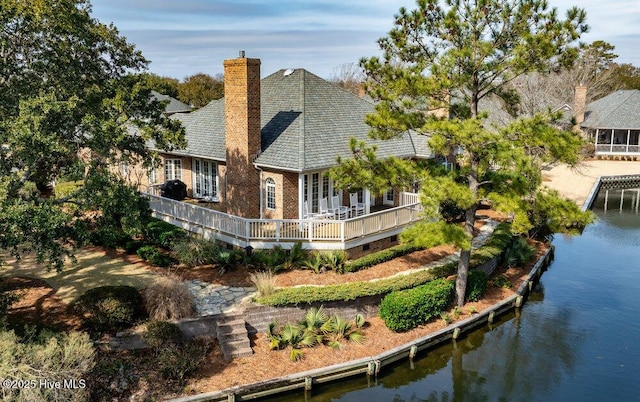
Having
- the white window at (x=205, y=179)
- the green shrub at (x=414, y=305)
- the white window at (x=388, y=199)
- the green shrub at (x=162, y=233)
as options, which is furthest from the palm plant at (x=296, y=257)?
the white window at (x=205, y=179)

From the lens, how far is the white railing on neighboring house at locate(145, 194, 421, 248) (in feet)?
69.6

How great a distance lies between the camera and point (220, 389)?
14438mm

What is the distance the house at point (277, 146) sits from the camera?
2248cm

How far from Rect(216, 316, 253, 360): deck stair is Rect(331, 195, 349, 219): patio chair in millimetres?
8422

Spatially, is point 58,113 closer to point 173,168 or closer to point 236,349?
point 236,349

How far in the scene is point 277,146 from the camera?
2312 centimetres

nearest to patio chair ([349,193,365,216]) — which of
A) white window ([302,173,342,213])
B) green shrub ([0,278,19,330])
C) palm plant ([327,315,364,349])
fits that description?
white window ([302,173,342,213])

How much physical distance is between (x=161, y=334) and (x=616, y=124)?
53.1 m

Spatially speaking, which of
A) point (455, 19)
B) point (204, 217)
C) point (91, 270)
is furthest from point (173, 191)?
point (455, 19)

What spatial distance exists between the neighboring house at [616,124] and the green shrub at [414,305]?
142 feet

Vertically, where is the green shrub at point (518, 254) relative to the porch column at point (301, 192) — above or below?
below

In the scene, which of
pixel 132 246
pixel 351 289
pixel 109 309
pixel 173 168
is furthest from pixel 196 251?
pixel 173 168

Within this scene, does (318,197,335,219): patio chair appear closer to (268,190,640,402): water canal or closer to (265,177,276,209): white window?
(265,177,276,209): white window

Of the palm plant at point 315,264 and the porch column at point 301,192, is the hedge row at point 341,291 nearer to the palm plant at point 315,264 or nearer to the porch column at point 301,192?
the palm plant at point 315,264
